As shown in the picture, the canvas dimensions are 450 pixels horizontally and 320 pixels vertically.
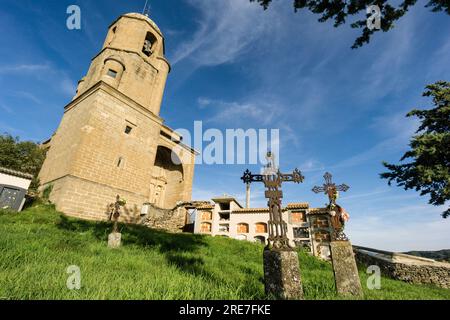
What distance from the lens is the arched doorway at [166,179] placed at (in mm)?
22413

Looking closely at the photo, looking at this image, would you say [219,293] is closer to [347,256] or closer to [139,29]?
[347,256]

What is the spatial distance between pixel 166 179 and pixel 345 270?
20988mm

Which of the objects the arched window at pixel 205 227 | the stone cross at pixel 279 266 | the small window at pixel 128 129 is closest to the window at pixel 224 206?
Answer: the arched window at pixel 205 227

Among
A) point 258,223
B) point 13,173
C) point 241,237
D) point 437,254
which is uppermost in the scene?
point 13,173

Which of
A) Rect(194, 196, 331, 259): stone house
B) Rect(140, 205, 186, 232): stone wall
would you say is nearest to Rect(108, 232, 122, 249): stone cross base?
Rect(140, 205, 186, 232): stone wall

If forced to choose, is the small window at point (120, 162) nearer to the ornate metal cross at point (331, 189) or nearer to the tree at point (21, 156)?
the tree at point (21, 156)

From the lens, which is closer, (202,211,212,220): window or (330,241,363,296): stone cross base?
(330,241,363,296): stone cross base

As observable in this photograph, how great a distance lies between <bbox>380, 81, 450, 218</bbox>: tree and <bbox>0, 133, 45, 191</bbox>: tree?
2570 centimetres

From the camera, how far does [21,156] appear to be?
56.1ft

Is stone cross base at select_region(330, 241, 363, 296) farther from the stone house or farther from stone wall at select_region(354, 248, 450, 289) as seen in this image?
the stone house

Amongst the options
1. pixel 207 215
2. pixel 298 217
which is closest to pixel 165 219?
pixel 207 215

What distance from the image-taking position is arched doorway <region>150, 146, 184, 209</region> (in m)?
22.4

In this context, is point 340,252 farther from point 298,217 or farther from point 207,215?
point 207,215
